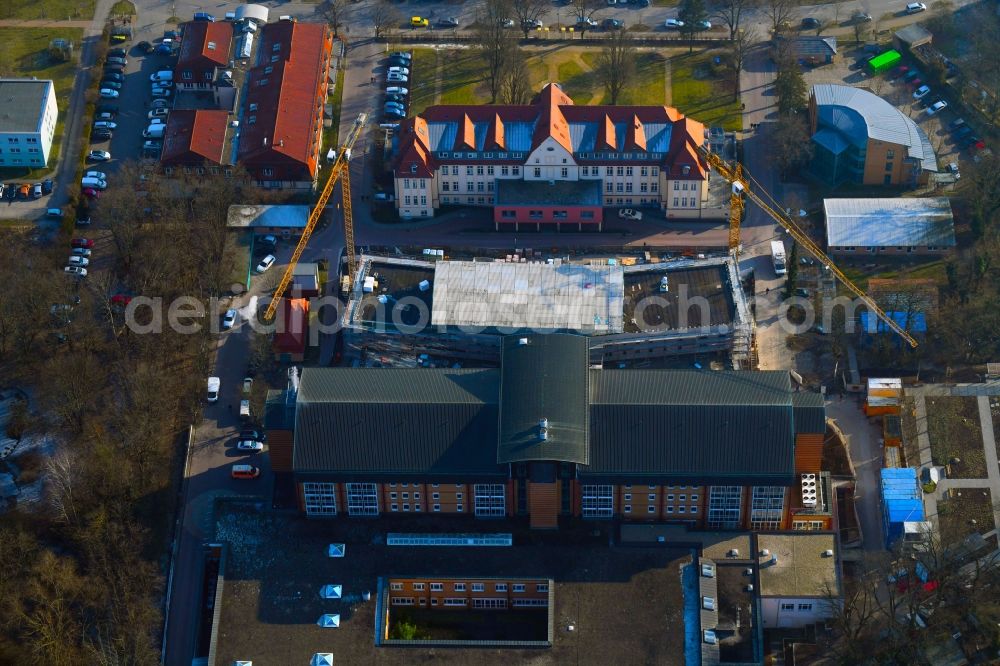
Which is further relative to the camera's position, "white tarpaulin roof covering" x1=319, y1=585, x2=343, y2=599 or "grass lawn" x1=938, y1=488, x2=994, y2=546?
"grass lawn" x1=938, y1=488, x2=994, y2=546

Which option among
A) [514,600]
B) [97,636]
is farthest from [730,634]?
[97,636]

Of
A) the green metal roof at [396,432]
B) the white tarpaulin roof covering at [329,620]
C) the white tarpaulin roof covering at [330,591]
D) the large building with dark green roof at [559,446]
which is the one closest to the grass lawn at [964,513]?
the large building with dark green roof at [559,446]

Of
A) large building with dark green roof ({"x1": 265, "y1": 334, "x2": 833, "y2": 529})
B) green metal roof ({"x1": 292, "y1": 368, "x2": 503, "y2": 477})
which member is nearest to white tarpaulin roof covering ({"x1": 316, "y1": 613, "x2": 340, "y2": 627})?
large building with dark green roof ({"x1": 265, "y1": 334, "x2": 833, "y2": 529})

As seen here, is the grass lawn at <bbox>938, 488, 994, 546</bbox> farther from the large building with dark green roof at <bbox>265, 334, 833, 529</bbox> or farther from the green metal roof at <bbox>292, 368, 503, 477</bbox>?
the green metal roof at <bbox>292, 368, 503, 477</bbox>

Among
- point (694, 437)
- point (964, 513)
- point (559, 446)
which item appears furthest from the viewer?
point (964, 513)

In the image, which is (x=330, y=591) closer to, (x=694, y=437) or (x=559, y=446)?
(x=559, y=446)

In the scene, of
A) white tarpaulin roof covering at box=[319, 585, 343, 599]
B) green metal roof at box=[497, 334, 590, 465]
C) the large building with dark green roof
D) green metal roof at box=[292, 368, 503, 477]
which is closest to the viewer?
white tarpaulin roof covering at box=[319, 585, 343, 599]

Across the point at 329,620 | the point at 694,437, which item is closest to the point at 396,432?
the point at 329,620
